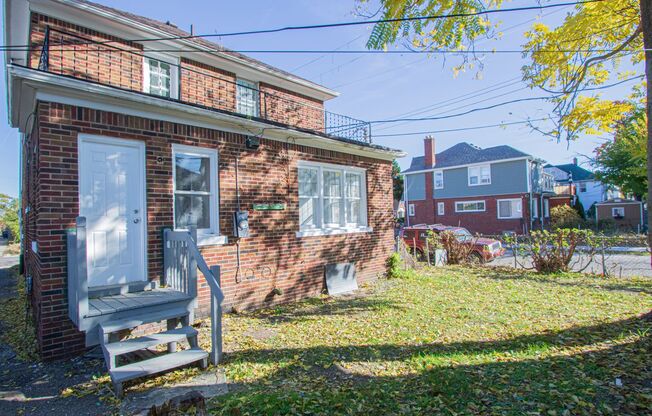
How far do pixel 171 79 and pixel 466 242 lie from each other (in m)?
11.6

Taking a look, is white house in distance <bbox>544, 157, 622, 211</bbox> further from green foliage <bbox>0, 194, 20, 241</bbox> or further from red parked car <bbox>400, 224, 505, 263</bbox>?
green foliage <bbox>0, 194, 20, 241</bbox>

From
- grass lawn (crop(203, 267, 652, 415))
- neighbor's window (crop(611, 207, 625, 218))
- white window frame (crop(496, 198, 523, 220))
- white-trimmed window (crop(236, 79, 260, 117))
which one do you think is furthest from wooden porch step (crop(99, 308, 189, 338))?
neighbor's window (crop(611, 207, 625, 218))

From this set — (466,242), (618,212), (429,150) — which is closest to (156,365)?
(466,242)

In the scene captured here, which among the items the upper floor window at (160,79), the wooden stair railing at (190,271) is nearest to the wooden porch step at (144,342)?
the wooden stair railing at (190,271)

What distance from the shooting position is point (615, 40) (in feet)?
25.9

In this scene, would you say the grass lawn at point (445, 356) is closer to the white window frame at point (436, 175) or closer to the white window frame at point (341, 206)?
the white window frame at point (341, 206)

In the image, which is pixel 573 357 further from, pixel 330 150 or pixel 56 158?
pixel 56 158

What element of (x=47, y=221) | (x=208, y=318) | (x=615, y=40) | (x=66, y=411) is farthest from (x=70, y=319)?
(x=615, y=40)

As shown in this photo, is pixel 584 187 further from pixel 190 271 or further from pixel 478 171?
pixel 190 271

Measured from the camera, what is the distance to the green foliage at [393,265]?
35.3 ft

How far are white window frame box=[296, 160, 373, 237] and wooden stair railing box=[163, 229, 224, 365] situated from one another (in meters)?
3.13

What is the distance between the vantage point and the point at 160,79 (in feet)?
30.8

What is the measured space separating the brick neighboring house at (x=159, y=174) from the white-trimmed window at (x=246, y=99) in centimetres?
4

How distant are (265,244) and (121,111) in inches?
142
